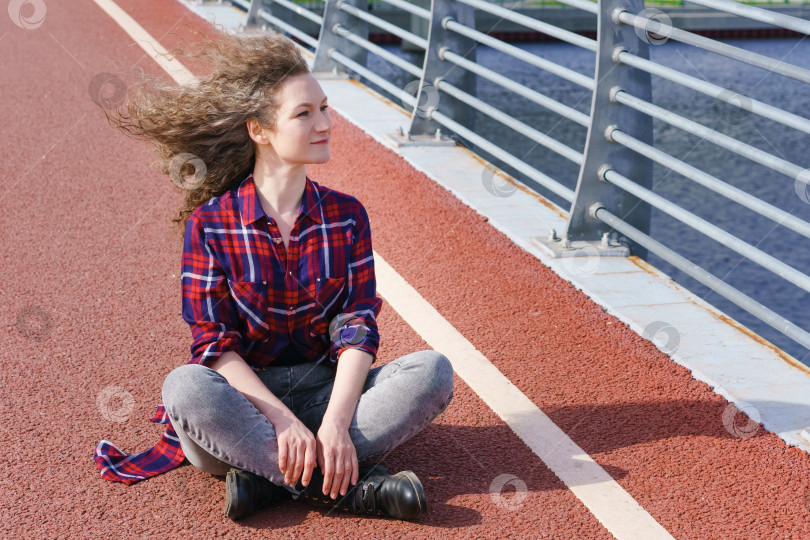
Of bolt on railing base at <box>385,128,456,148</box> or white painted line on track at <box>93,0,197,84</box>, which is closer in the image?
bolt on railing base at <box>385,128,456,148</box>

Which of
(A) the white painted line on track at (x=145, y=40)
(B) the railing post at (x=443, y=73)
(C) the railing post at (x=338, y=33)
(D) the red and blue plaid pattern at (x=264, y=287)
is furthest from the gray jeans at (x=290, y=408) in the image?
(C) the railing post at (x=338, y=33)

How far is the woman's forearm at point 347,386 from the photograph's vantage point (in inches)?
119

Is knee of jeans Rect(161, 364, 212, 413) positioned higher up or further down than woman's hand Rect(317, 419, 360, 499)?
higher up

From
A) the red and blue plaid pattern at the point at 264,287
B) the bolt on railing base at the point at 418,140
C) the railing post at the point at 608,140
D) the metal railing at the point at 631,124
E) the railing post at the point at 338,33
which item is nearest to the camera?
the red and blue plaid pattern at the point at 264,287

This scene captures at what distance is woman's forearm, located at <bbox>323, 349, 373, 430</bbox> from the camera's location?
119 inches

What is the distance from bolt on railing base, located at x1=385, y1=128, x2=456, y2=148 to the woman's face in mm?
4184

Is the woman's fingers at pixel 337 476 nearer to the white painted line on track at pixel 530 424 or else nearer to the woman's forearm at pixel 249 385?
the woman's forearm at pixel 249 385

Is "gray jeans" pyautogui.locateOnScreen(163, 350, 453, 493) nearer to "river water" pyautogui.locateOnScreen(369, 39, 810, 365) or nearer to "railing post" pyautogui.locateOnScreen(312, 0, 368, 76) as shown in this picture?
"river water" pyautogui.locateOnScreen(369, 39, 810, 365)

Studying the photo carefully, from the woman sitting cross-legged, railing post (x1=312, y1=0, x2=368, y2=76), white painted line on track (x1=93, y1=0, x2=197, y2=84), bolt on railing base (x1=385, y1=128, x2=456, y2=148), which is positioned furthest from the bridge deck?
railing post (x1=312, y1=0, x2=368, y2=76)

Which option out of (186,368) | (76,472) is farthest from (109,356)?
(186,368)

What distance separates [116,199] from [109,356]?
2.36 meters

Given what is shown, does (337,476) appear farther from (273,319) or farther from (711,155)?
(711,155)

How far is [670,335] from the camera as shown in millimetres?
4297

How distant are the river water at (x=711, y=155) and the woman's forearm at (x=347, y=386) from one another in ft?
14.9
